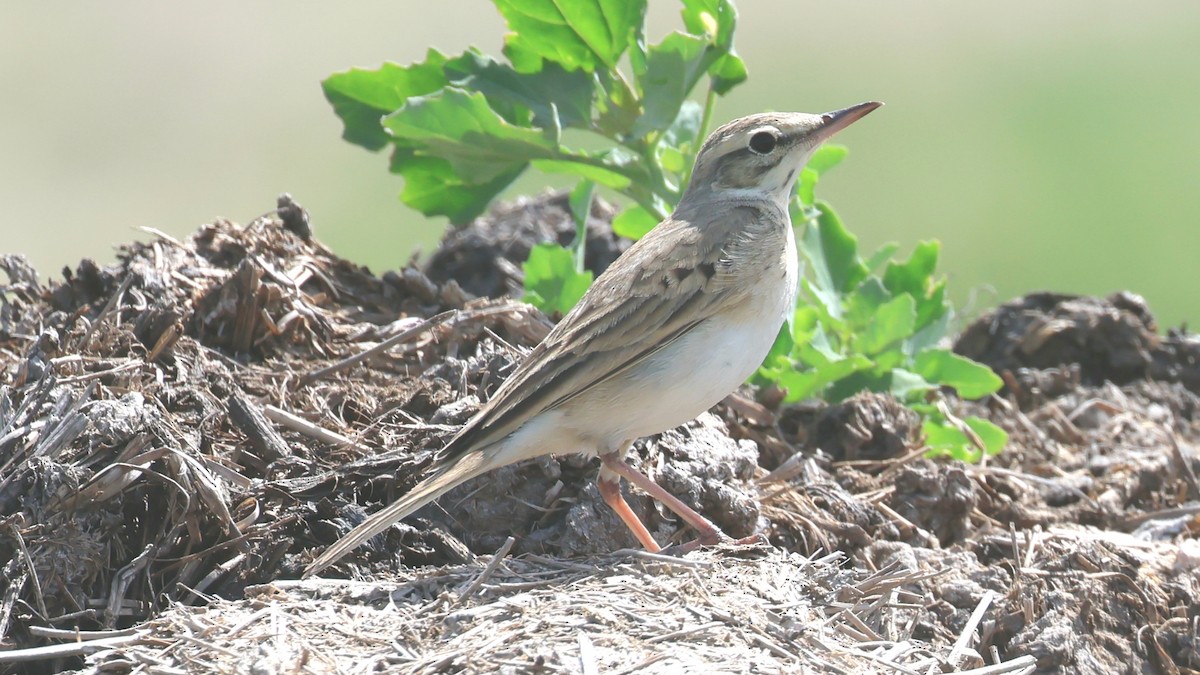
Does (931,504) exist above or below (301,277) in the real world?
below

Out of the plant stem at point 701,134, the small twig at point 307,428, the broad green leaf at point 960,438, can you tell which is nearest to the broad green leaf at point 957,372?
the broad green leaf at point 960,438

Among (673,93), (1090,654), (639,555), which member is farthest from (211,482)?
(1090,654)

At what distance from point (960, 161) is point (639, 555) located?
1331 centimetres

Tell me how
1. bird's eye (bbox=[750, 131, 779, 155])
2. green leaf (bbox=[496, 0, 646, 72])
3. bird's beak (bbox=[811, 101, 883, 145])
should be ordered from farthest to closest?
green leaf (bbox=[496, 0, 646, 72]) < bird's eye (bbox=[750, 131, 779, 155]) < bird's beak (bbox=[811, 101, 883, 145])

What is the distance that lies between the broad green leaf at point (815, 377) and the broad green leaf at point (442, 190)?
1.75m

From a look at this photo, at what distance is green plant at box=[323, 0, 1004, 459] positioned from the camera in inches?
260

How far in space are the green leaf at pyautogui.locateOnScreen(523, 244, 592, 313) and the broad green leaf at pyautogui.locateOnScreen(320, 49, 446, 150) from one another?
1.03 m

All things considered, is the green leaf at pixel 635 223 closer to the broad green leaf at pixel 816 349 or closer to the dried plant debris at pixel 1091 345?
the broad green leaf at pixel 816 349

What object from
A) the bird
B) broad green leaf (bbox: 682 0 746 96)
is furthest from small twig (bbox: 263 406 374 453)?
broad green leaf (bbox: 682 0 746 96)

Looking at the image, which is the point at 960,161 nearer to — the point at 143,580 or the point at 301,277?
the point at 301,277

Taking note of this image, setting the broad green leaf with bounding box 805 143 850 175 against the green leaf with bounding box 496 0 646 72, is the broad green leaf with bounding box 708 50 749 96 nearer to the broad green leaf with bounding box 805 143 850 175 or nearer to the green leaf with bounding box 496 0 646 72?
the green leaf with bounding box 496 0 646 72

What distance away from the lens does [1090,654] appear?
5.34 metres

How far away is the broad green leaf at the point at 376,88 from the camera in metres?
7.01

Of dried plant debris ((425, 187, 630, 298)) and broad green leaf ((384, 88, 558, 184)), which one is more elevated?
broad green leaf ((384, 88, 558, 184))
